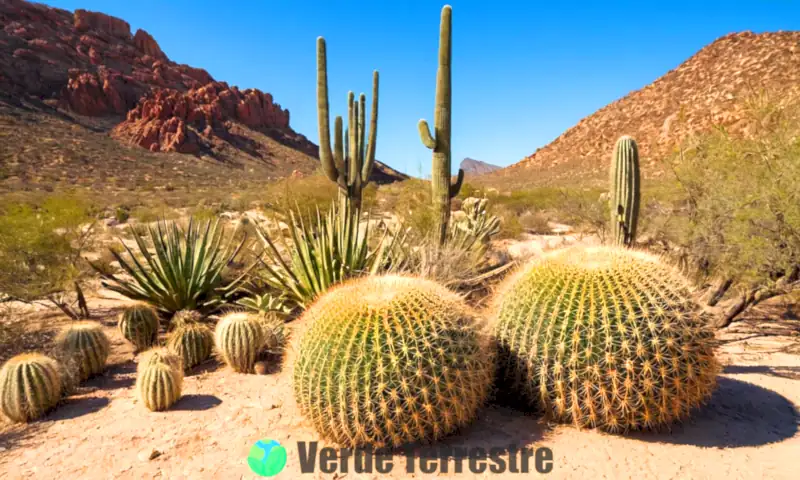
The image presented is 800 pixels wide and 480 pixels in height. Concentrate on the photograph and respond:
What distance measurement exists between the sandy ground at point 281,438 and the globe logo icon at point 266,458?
5 cm

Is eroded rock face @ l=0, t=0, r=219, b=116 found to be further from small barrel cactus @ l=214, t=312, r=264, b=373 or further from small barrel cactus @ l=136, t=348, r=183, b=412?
small barrel cactus @ l=136, t=348, r=183, b=412

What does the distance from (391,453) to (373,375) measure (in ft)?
1.99

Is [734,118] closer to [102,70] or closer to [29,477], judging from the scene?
[29,477]

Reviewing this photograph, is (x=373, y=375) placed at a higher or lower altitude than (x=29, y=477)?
higher

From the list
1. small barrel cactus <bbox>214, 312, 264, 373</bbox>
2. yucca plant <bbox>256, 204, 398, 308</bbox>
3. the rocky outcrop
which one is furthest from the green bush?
the rocky outcrop

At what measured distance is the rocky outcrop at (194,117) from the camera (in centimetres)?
4906

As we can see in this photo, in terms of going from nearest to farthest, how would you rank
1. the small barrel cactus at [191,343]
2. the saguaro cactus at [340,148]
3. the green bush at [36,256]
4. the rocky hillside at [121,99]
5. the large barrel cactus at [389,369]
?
the large barrel cactus at [389,369] → the small barrel cactus at [191,343] → the green bush at [36,256] → the saguaro cactus at [340,148] → the rocky hillside at [121,99]

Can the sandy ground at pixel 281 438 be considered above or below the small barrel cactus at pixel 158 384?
below

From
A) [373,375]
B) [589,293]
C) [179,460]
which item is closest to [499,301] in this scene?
[589,293]

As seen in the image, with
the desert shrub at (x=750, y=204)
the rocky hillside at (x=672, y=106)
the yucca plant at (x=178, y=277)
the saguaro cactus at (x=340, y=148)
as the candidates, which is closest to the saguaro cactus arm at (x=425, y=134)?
the saguaro cactus at (x=340, y=148)

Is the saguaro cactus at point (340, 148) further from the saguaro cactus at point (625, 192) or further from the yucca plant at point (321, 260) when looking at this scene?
the saguaro cactus at point (625, 192)

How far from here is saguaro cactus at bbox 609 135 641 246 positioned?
735 cm

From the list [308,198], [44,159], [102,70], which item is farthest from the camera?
[102,70]

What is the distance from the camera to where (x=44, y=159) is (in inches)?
1103
